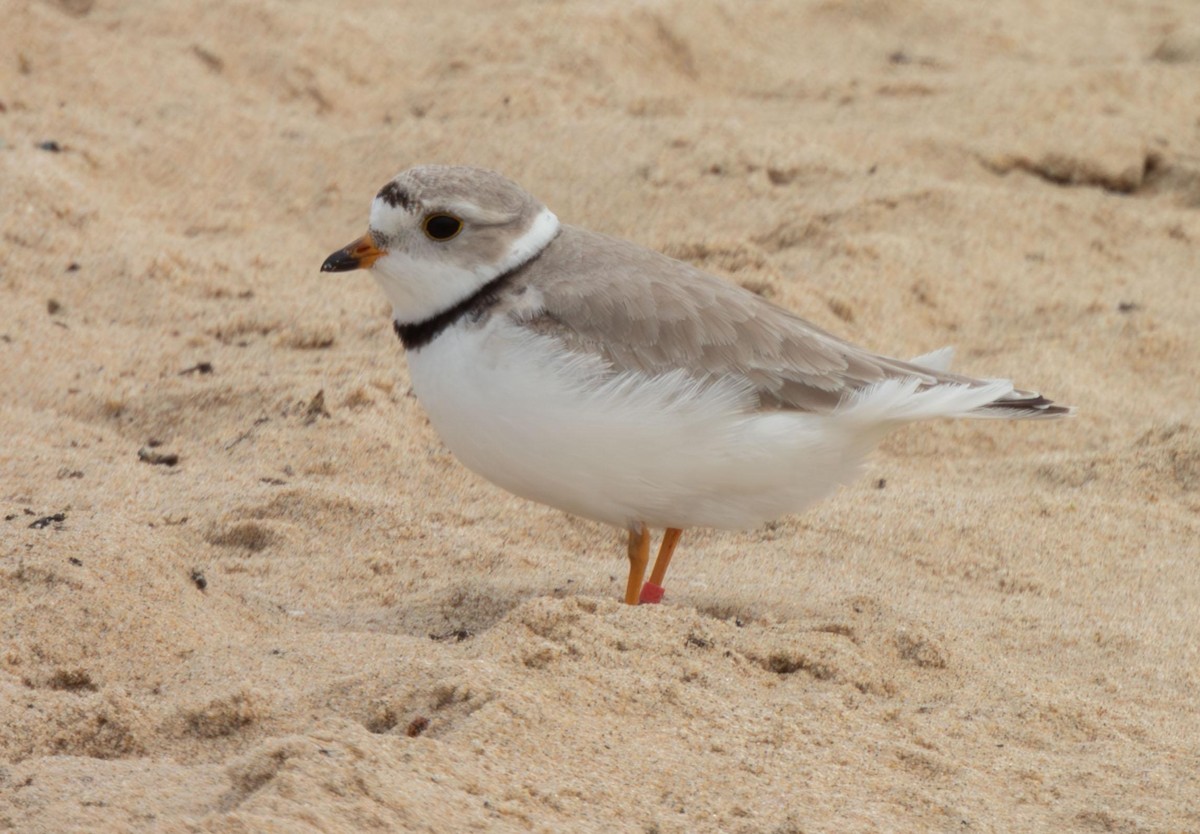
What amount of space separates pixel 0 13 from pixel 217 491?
4.50 meters

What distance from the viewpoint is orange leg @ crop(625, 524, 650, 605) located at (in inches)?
177

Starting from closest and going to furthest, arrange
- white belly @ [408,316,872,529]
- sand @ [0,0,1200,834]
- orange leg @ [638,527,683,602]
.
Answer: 1. sand @ [0,0,1200,834]
2. white belly @ [408,316,872,529]
3. orange leg @ [638,527,683,602]

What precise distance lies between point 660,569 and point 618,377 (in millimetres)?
717

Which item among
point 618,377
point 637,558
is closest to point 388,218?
point 618,377

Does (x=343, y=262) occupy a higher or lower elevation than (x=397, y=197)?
lower

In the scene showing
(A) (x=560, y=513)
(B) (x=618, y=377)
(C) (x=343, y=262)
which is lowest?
(A) (x=560, y=513)

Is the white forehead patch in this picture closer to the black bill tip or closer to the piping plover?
the piping plover

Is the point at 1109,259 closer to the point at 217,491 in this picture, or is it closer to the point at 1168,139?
the point at 1168,139

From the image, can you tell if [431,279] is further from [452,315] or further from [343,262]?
[343,262]

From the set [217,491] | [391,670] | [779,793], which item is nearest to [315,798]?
[391,670]

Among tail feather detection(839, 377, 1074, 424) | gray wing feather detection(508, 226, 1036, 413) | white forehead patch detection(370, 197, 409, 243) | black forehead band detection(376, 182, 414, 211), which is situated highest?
black forehead band detection(376, 182, 414, 211)

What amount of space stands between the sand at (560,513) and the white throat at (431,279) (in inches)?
33.7

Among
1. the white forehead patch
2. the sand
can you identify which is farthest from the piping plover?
the sand

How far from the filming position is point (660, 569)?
4688 millimetres
